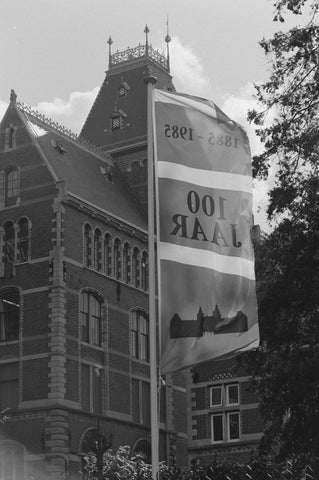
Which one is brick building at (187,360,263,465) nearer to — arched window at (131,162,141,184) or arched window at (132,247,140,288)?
arched window at (132,247,140,288)

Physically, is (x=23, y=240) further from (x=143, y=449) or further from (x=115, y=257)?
(x=143, y=449)

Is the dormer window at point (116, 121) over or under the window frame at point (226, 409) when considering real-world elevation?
over

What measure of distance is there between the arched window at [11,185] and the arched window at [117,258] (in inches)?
206

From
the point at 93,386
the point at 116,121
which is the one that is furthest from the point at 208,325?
the point at 116,121

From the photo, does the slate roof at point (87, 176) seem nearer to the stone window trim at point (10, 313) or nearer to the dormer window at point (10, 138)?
the dormer window at point (10, 138)

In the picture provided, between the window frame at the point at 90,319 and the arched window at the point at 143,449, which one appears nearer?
the window frame at the point at 90,319

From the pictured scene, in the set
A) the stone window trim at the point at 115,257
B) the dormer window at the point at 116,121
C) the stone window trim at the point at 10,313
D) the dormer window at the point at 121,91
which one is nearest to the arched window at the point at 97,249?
the stone window trim at the point at 115,257

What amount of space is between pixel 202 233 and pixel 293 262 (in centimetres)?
893

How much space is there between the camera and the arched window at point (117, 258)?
45.3 metres

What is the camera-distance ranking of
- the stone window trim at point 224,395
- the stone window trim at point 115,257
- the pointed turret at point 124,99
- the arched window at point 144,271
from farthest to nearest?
the pointed turret at point 124,99 → the arched window at point 144,271 → the stone window trim at point 224,395 → the stone window trim at point 115,257

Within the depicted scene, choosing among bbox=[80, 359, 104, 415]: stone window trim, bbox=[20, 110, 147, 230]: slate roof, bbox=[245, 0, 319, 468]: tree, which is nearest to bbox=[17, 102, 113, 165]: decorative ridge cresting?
bbox=[20, 110, 147, 230]: slate roof

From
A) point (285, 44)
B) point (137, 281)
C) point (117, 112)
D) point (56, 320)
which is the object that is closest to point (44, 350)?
point (56, 320)

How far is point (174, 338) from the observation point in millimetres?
13367

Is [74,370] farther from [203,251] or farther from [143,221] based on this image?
[203,251]
